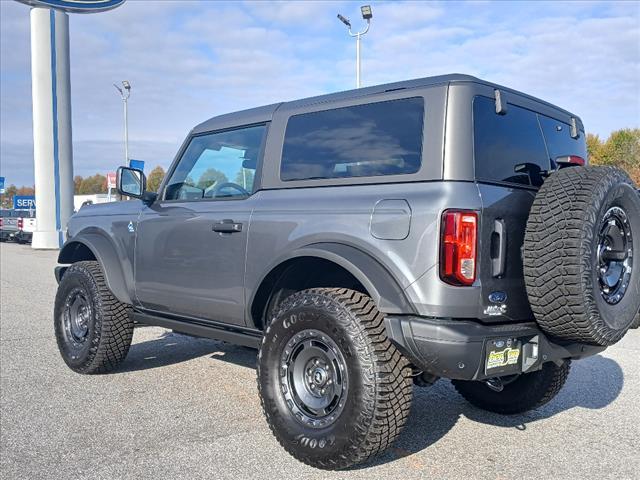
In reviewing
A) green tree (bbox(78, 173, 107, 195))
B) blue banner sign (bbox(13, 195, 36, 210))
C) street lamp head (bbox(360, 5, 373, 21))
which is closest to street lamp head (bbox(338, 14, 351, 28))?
street lamp head (bbox(360, 5, 373, 21))

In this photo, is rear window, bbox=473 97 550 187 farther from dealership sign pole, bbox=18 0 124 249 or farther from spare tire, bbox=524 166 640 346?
dealership sign pole, bbox=18 0 124 249

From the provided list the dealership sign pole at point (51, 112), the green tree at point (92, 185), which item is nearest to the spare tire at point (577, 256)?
the dealership sign pole at point (51, 112)

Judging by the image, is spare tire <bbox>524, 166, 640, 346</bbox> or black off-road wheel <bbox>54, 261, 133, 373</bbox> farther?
black off-road wheel <bbox>54, 261, 133, 373</bbox>

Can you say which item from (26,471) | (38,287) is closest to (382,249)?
(26,471)

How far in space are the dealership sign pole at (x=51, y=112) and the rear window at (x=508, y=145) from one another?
22.6 metres

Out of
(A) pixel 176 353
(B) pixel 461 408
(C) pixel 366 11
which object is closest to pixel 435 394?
(B) pixel 461 408

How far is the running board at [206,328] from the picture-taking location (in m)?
3.99

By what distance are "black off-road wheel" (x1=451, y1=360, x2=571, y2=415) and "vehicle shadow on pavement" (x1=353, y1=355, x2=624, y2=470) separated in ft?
0.28

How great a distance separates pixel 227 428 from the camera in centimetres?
390

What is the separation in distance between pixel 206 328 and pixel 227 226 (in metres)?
0.79

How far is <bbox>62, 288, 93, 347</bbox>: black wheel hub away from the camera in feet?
17.2

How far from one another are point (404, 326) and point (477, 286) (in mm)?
410

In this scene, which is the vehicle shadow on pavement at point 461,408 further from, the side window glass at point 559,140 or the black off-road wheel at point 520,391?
the side window glass at point 559,140

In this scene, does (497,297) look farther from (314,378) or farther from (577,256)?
(314,378)
